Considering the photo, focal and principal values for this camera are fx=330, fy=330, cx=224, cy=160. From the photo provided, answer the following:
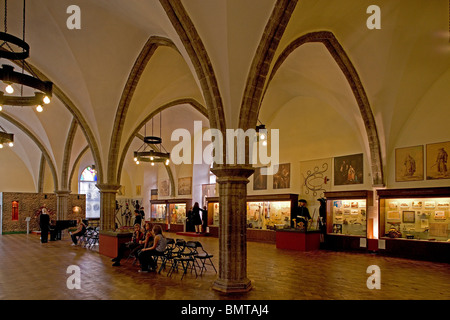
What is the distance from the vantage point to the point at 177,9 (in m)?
6.54

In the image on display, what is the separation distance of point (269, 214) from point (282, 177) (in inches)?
71.1

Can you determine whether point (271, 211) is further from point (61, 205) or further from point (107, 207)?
point (61, 205)

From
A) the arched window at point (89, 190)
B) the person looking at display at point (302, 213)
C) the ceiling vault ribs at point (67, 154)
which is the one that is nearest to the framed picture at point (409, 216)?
the person looking at display at point (302, 213)

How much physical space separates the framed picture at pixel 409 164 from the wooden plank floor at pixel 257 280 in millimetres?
2765

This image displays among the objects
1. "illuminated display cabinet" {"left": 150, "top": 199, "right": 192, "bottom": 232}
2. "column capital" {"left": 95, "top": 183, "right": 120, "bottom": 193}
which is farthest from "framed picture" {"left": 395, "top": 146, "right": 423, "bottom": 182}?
"illuminated display cabinet" {"left": 150, "top": 199, "right": 192, "bottom": 232}

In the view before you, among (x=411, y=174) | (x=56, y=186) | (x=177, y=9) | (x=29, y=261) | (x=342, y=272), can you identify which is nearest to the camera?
(x=177, y=9)

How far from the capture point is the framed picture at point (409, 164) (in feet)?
35.5

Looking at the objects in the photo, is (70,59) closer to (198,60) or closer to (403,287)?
(198,60)

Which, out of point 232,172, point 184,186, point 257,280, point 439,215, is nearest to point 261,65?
point 232,172

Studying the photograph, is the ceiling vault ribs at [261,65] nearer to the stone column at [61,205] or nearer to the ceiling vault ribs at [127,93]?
the ceiling vault ribs at [127,93]

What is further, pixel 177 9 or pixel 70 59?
pixel 70 59

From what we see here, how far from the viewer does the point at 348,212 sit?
40.7ft

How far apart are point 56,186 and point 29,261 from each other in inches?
385

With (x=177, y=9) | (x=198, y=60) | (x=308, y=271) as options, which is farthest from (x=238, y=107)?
(x=308, y=271)
